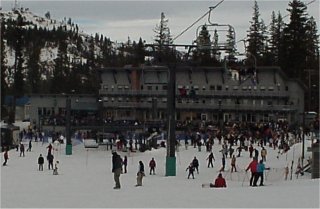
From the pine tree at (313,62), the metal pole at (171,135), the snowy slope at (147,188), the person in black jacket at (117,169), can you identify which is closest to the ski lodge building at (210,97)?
the pine tree at (313,62)

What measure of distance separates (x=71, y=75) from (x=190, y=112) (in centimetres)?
3910

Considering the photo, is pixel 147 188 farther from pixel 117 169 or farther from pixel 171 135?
pixel 171 135

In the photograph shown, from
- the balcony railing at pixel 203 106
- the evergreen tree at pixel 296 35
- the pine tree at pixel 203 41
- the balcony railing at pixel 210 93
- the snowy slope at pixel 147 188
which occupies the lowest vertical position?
the snowy slope at pixel 147 188

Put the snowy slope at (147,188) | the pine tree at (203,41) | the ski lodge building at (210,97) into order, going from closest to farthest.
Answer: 1. the snowy slope at (147,188)
2. the pine tree at (203,41)
3. the ski lodge building at (210,97)

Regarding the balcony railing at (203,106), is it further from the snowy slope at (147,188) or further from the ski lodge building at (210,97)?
the snowy slope at (147,188)

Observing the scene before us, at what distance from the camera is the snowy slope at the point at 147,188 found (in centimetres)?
1298

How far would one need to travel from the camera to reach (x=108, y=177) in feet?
78.1

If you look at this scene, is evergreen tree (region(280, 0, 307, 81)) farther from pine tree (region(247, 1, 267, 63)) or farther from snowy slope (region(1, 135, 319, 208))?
snowy slope (region(1, 135, 319, 208))

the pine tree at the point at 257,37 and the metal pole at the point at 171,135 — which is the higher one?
the pine tree at the point at 257,37

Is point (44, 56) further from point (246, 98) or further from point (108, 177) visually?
point (108, 177)

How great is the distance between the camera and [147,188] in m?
17.4

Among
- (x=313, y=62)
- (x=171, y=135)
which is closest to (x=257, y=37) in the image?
(x=313, y=62)

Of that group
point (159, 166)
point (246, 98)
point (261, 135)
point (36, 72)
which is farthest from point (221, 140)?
point (36, 72)

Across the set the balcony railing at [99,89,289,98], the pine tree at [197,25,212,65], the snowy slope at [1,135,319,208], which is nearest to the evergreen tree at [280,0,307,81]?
the balcony railing at [99,89,289,98]
